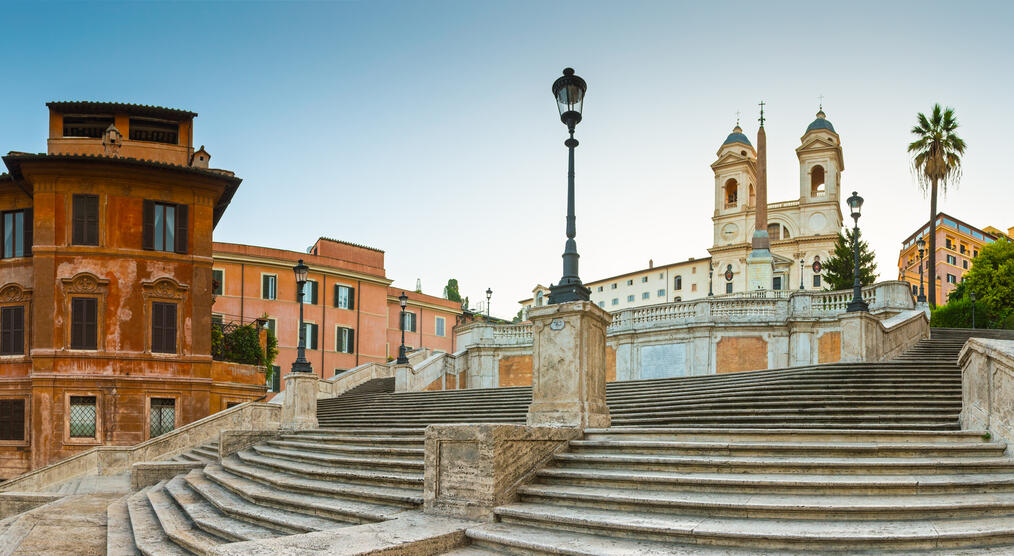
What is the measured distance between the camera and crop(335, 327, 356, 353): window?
44.4 meters

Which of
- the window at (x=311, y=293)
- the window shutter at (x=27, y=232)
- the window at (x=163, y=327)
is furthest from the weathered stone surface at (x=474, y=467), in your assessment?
the window at (x=311, y=293)

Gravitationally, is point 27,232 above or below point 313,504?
above

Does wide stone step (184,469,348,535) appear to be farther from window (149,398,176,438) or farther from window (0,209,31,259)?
window (0,209,31,259)

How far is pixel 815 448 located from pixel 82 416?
24.0 m

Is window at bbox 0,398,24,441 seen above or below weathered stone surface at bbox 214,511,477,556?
below

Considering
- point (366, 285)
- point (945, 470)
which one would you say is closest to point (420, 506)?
point (945, 470)

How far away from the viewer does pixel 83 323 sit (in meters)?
24.3

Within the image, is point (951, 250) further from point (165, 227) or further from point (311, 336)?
point (165, 227)

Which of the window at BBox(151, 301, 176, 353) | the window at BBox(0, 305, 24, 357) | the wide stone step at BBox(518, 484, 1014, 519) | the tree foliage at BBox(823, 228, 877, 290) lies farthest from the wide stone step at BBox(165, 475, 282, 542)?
the tree foliage at BBox(823, 228, 877, 290)

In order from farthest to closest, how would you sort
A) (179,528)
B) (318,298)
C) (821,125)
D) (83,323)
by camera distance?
1. (821,125)
2. (318,298)
3. (83,323)
4. (179,528)

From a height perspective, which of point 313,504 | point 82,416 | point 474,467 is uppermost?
point 474,467

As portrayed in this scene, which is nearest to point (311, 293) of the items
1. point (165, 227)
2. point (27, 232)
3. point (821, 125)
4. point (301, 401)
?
point (165, 227)

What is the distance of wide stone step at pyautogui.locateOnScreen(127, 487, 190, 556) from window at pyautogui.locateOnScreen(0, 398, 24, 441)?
1354cm

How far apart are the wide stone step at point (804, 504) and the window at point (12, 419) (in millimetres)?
23905
